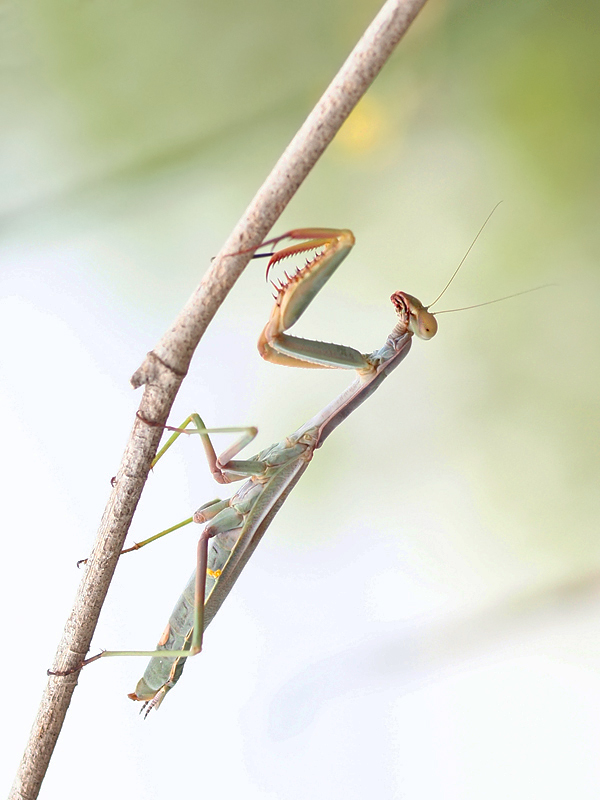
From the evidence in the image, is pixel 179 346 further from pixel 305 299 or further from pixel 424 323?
pixel 424 323

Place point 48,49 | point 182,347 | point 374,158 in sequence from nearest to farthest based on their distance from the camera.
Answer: point 182,347, point 48,49, point 374,158

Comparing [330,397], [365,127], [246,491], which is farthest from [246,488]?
[365,127]

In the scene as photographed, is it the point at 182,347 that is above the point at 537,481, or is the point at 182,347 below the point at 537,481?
above

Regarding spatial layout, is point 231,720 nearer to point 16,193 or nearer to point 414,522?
point 414,522

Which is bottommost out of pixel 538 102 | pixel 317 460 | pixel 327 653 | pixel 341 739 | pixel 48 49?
pixel 341 739

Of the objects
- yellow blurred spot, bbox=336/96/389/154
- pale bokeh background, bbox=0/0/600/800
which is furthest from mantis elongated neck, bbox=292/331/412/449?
yellow blurred spot, bbox=336/96/389/154

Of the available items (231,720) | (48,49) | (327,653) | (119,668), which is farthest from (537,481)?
(48,49)
